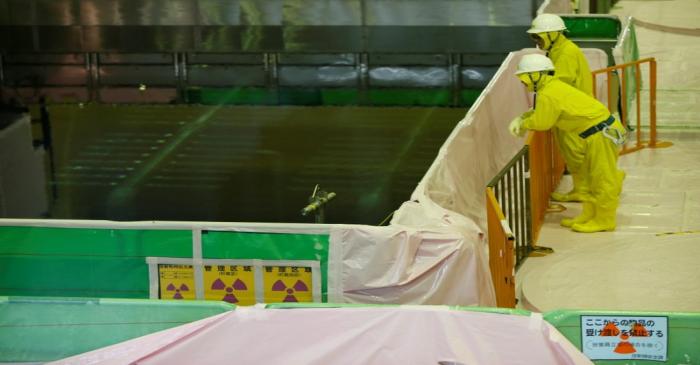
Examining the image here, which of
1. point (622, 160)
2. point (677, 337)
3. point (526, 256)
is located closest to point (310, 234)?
point (677, 337)

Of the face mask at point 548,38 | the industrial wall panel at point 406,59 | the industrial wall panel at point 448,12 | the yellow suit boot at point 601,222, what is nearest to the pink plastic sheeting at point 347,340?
the yellow suit boot at point 601,222

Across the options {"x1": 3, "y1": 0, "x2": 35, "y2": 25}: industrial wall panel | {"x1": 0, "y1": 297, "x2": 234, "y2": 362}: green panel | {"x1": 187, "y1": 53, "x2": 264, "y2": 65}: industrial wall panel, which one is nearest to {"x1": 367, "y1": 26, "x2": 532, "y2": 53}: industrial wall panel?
{"x1": 187, "y1": 53, "x2": 264, "y2": 65}: industrial wall panel

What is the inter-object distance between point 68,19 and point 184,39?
267 cm

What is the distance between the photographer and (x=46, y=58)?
2508 centimetres

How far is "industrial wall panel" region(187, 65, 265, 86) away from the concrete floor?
10961 millimetres

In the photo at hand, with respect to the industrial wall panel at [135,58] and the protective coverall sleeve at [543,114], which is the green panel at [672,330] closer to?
the protective coverall sleeve at [543,114]

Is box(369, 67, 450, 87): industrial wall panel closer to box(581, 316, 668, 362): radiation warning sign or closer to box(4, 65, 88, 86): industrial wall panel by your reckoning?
box(4, 65, 88, 86): industrial wall panel

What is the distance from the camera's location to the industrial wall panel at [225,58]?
2355 centimetres

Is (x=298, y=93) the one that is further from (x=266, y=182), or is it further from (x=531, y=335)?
(x=531, y=335)

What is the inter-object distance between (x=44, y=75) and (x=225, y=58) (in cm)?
421

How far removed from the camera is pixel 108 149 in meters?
18.6

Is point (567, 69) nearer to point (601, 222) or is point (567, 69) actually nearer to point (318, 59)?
point (601, 222)

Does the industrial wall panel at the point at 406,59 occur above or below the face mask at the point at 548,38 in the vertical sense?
below

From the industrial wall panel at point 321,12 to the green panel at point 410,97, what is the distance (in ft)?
7.22
